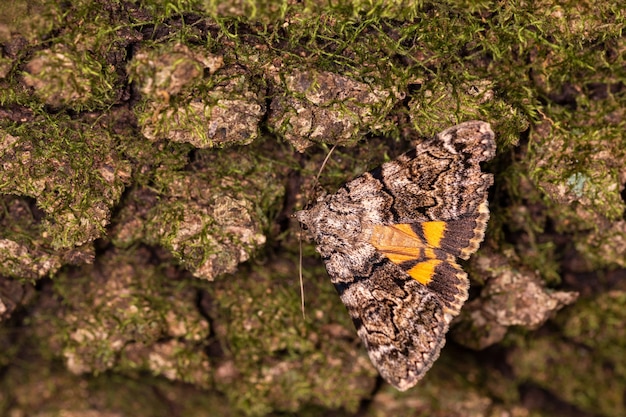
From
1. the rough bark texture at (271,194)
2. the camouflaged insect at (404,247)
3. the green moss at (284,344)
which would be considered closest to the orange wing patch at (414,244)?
the camouflaged insect at (404,247)

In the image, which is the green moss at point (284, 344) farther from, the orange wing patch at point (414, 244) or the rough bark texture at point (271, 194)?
the orange wing patch at point (414, 244)

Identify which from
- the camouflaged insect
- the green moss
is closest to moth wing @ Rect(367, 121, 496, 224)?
the camouflaged insect

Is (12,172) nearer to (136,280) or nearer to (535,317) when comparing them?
(136,280)

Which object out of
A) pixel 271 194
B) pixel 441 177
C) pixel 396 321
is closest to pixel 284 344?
pixel 396 321

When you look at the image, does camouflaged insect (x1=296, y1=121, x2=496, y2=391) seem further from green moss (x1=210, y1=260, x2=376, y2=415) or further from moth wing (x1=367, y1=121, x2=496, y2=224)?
green moss (x1=210, y1=260, x2=376, y2=415)

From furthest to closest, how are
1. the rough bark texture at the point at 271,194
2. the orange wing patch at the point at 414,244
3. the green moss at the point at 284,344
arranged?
1. the green moss at the point at 284,344
2. the orange wing patch at the point at 414,244
3. the rough bark texture at the point at 271,194

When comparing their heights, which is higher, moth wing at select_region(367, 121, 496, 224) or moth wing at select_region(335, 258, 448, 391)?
moth wing at select_region(367, 121, 496, 224)

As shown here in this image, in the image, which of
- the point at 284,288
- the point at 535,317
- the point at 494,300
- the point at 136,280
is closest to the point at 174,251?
the point at 136,280

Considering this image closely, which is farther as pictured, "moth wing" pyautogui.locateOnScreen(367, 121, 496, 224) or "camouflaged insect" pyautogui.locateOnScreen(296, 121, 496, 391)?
"camouflaged insect" pyautogui.locateOnScreen(296, 121, 496, 391)
